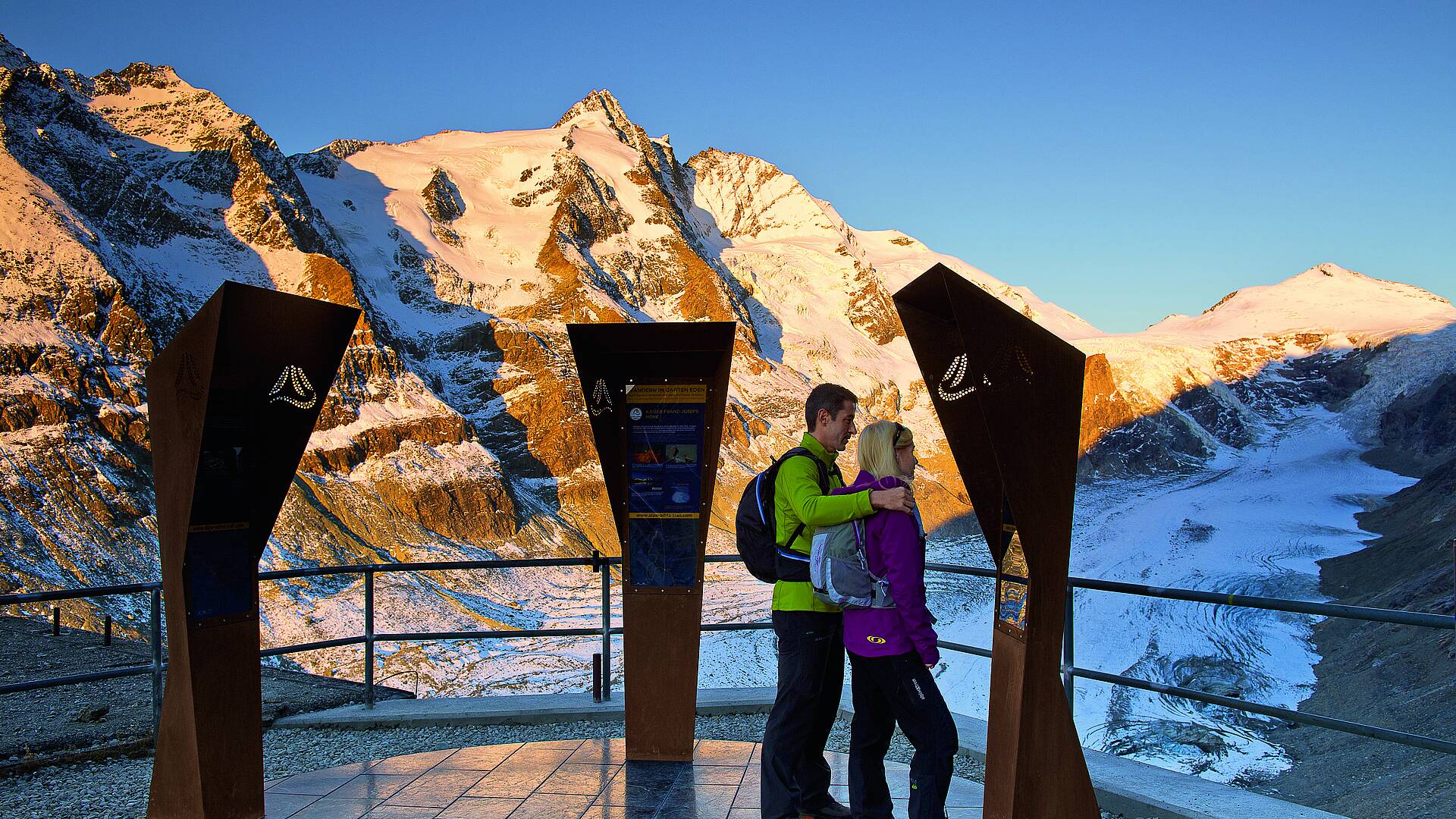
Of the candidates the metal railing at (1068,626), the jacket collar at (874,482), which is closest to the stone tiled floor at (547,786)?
the metal railing at (1068,626)

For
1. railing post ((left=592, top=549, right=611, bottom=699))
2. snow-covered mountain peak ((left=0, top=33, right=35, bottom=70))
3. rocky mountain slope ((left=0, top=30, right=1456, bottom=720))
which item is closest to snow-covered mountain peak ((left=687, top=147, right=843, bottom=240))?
rocky mountain slope ((left=0, top=30, right=1456, bottom=720))

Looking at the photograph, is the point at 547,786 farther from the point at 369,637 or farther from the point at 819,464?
the point at 819,464

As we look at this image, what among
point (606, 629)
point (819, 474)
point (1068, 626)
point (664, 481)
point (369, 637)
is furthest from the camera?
point (606, 629)

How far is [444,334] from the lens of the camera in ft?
399

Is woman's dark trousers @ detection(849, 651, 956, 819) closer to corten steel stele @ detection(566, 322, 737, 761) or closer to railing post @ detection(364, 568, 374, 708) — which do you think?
corten steel stele @ detection(566, 322, 737, 761)

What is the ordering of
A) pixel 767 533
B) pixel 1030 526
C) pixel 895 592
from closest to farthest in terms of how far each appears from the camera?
pixel 895 592, pixel 1030 526, pixel 767 533

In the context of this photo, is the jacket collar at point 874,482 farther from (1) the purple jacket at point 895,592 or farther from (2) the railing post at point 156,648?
(2) the railing post at point 156,648

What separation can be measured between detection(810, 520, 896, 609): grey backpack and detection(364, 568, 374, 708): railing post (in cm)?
365

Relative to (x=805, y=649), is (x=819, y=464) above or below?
above

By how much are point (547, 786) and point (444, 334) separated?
398 feet

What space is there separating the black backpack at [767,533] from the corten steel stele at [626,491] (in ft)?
4.62

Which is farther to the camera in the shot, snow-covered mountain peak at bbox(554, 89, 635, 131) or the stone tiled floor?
snow-covered mountain peak at bbox(554, 89, 635, 131)

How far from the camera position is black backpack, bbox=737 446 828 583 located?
153 inches

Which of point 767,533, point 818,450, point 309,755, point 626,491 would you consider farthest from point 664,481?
point 309,755
